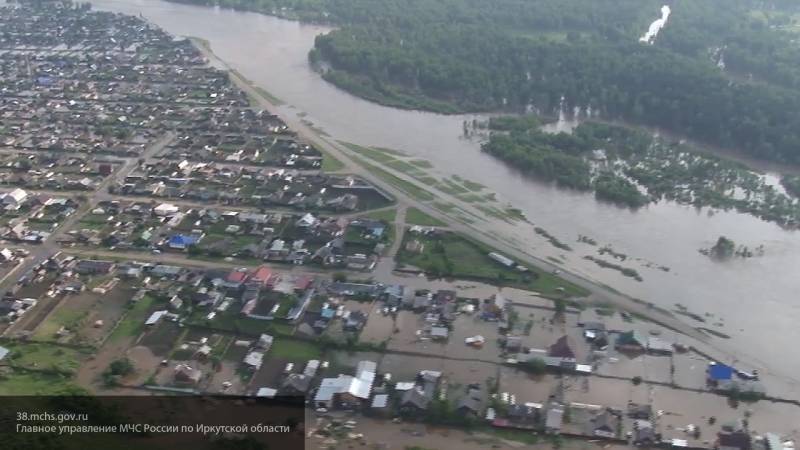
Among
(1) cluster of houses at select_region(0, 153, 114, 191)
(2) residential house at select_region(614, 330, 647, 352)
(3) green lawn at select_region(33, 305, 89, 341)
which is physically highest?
(2) residential house at select_region(614, 330, 647, 352)

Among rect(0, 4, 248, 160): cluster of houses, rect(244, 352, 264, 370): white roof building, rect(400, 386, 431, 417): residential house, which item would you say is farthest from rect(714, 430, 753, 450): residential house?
rect(0, 4, 248, 160): cluster of houses

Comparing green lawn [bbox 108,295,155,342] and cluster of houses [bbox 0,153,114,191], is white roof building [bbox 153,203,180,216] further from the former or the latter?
green lawn [bbox 108,295,155,342]

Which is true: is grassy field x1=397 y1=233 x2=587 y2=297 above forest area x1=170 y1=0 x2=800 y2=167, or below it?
below

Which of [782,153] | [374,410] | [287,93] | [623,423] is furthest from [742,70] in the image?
[374,410]

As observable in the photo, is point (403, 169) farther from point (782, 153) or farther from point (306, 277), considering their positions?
point (782, 153)

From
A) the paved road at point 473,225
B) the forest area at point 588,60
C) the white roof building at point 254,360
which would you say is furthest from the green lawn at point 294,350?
the forest area at point 588,60

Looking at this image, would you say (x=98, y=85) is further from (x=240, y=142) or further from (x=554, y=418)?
(x=554, y=418)

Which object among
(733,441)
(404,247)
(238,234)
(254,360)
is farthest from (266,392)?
(733,441)
